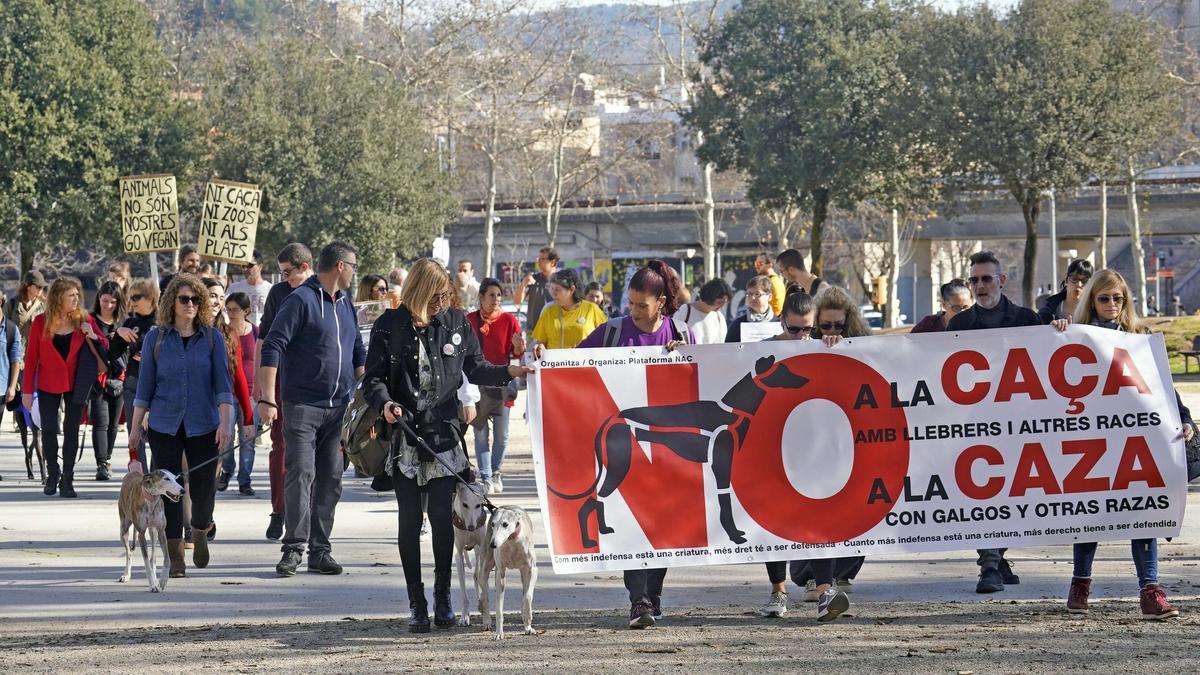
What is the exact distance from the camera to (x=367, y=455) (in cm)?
820

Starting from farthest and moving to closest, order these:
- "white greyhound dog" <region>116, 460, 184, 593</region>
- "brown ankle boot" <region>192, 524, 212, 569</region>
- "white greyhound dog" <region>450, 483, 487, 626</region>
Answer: "brown ankle boot" <region>192, 524, 212, 569</region>, "white greyhound dog" <region>116, 460, 184, 593</region>, "white greyhound dog" <region>450, 483, 487, 626</region>

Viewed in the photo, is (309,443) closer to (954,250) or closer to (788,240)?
(788,240)

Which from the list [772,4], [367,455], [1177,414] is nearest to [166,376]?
[367,455]

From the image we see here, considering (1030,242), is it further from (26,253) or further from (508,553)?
(508,553)

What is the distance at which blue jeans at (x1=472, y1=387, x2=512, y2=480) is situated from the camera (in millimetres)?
14109

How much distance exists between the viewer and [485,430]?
14406 millimetres

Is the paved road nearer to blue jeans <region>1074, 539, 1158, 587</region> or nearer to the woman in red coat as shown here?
blue jeans <region>1074, 539, 1158, 587</region>

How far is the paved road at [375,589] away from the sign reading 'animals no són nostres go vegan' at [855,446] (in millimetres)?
433

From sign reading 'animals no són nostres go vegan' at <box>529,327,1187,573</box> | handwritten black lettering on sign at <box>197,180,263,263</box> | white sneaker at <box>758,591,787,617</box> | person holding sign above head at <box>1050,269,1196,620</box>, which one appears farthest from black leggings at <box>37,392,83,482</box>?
person holding sign above head at <box>1050,269,1196,620</box>

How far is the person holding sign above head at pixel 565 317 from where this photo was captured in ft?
44.5

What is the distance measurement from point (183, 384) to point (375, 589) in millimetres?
1663

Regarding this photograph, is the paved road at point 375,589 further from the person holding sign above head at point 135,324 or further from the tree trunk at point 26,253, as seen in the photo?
the tree trunk at point 26,253

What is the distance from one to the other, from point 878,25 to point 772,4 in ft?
11.2

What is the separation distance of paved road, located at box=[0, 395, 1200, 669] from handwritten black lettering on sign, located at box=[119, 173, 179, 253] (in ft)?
34.8
